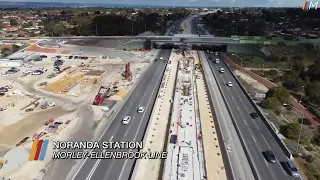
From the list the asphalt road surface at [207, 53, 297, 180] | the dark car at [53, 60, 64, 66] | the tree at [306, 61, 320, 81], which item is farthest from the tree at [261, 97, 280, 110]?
the dark car at [53, 60, 64, 66]

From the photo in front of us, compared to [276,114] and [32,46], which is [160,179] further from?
[32,46]

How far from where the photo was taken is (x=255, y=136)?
4806 centimetres

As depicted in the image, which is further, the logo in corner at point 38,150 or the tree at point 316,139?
the tree at point 316,139

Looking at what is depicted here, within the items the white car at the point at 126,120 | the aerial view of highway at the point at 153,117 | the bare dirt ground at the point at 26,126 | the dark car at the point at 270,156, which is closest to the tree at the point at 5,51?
the aerial view of highway at the point at 153,117

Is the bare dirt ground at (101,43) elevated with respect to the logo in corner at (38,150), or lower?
elevated

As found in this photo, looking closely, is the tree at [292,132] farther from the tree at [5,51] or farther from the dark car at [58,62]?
the tree at [5,51]

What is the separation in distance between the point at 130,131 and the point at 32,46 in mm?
90508

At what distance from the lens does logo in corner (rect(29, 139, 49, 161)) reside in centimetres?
4175

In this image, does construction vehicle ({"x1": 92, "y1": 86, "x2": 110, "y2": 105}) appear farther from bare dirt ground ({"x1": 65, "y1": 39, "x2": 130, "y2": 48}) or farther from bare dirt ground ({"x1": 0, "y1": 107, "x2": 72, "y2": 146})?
bare dirt ground ({"x1": 65, "y1": 39, "x2": 130, "y2": 48})

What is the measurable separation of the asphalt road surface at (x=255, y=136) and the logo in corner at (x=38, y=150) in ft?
106

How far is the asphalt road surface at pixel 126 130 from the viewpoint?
37094 mm

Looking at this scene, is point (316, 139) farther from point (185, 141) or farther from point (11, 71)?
point (11, 71)

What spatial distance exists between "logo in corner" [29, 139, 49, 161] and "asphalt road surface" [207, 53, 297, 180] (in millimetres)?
32233

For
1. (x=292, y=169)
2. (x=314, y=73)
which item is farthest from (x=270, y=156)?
(x=314, y=73)
